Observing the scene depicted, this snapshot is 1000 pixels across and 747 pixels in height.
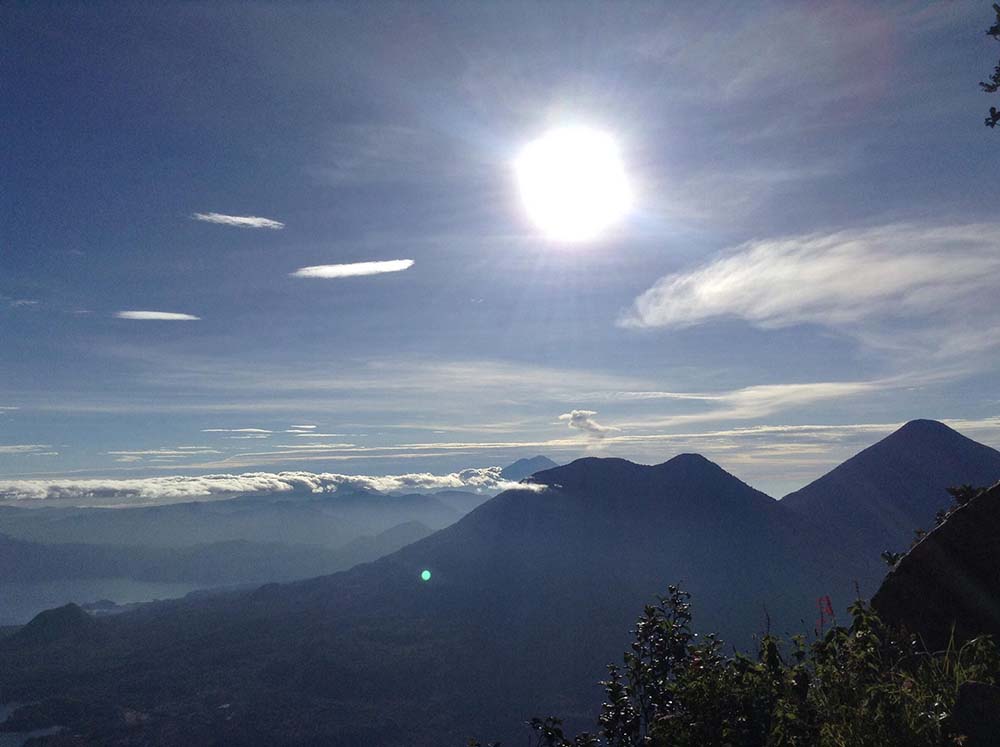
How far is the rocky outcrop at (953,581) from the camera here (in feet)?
51.4

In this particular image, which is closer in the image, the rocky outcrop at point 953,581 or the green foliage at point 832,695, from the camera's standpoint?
the green foliage at point 832,695

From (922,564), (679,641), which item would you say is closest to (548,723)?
(679,641)

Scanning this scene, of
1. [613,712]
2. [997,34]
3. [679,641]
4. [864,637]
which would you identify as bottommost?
[613,712]

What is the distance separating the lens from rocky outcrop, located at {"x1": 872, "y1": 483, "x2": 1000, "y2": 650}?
15672 millimetres

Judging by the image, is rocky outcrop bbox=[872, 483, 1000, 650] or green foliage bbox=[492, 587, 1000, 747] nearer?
green foliage bbox=[492, 587, 1000, 747]

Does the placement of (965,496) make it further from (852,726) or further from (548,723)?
(852,726)

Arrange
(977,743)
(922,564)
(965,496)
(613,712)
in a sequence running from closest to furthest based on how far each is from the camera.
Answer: (977,743) → (922,564) → (613,712) → (965,496)

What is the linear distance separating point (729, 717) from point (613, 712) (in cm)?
1124

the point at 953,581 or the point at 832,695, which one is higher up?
the point at 953,581

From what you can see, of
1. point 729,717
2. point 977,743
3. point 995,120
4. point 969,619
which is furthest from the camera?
point 995,120

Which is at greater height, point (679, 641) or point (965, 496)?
point (965, 496)

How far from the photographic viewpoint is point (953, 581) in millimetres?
16250

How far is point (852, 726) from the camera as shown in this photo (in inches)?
359

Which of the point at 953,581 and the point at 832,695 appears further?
the point at 953,581
